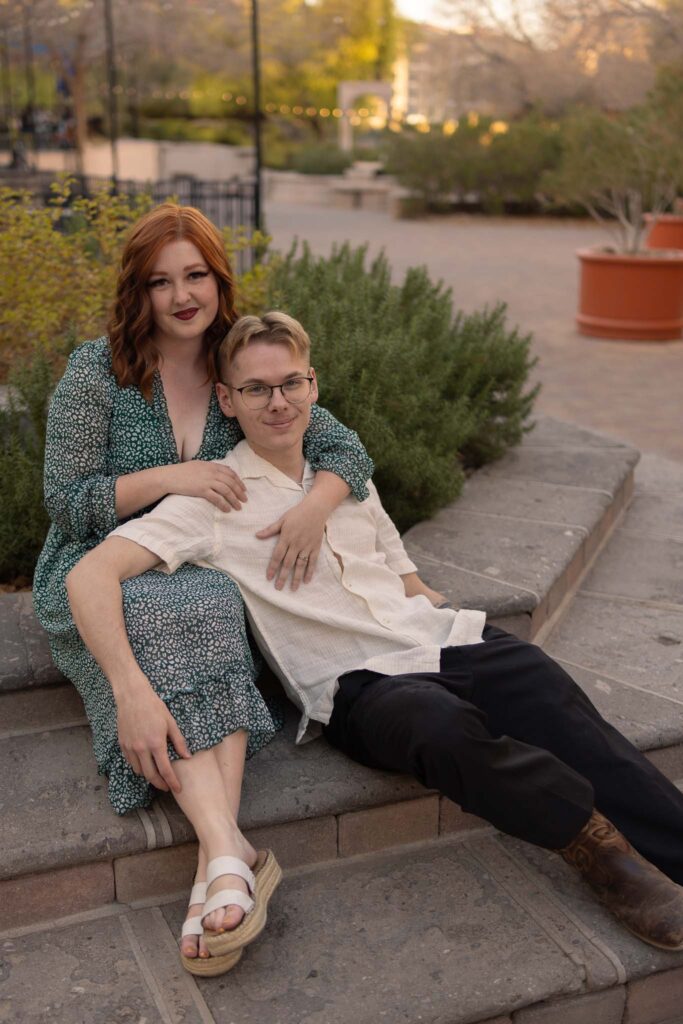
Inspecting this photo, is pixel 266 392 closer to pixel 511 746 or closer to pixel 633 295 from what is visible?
pixel 511 746

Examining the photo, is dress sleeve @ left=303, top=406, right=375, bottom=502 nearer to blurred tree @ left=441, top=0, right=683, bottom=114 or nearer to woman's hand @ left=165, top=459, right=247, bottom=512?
woman's hand @ left=165, top=459, right=247, bottom=512

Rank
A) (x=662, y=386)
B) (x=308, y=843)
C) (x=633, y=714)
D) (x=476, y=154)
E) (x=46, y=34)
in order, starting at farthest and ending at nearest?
(x=46, y=34) → (x=476, y=154) → (x=662, y=386) → (x=633, y=714) → (x=308, y=843)

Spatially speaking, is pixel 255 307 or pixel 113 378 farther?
pixel 255 307

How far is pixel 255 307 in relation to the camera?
15.6 ft

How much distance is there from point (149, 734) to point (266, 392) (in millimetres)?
833

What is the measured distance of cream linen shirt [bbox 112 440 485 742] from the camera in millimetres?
2465

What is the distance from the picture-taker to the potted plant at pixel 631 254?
8.84 m

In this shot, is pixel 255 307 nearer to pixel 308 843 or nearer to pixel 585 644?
pixel 585 644

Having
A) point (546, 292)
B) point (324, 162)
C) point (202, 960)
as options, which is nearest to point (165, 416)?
point (202, 960)

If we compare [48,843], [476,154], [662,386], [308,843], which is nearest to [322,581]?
[308,843]

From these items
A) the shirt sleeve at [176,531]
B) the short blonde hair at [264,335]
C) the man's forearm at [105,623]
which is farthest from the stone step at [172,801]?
the short blonde hair at [264,335]

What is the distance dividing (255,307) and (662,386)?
3.73 meters

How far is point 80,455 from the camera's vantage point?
2.52 m

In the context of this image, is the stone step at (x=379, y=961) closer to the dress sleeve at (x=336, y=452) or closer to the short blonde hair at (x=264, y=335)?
the dress sleeve at (x=336, y=452)
